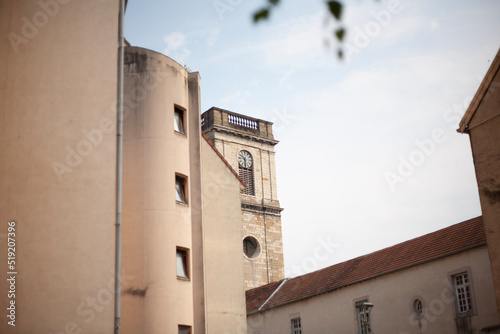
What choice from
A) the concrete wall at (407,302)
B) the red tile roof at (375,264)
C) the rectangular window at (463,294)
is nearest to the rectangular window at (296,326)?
the concrete wall at (407,302)

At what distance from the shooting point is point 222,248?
27688 millimetres

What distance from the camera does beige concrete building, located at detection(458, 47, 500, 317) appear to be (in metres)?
24.7

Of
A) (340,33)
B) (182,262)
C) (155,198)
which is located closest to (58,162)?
(155,198)

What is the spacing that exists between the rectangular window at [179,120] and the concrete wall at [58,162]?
158 inches

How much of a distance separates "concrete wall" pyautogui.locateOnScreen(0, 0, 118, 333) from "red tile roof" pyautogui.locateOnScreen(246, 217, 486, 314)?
18.6 m

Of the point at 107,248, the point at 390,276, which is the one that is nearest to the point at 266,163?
the point at 390,276

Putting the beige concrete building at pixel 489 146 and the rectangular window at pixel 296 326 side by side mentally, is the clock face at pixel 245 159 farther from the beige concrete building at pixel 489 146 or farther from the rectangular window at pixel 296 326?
the beige concrete building at pixel 489 146

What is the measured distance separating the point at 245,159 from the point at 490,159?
37.7 metres

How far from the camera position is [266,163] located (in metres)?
63.3

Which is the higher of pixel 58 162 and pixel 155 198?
pixel 58 162

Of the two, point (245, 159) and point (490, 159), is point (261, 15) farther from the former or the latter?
point (245, 159)

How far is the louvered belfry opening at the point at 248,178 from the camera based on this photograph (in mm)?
60816

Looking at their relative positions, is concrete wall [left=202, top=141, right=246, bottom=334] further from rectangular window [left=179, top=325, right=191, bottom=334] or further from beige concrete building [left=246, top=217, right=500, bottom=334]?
beige concrete building [left=246, top=217, right=500, bottom=334]

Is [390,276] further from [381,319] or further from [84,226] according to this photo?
[84,226]
